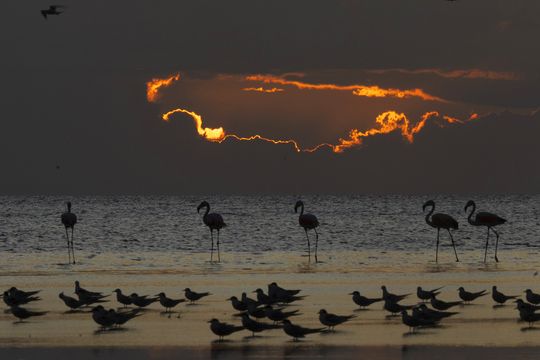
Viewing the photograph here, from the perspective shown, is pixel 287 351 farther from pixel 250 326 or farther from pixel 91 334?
pixel 91 334

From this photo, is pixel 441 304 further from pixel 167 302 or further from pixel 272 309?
pixel 167 302

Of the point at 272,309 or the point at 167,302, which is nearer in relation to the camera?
the point at 272,309

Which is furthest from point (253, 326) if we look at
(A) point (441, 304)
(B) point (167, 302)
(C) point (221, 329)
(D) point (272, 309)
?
(A) point (441, 304)

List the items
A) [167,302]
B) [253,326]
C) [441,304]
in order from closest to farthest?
[253,326]
[441,304]
[167,302]

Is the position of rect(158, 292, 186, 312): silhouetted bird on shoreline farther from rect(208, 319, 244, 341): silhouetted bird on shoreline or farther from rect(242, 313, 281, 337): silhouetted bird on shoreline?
rect(208, 319, 244, 341): silhouetted bird on shoreline

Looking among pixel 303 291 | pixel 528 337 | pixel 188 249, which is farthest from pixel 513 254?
pixel 528 337

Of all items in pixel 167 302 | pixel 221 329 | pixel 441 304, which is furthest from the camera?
pixel 167 302

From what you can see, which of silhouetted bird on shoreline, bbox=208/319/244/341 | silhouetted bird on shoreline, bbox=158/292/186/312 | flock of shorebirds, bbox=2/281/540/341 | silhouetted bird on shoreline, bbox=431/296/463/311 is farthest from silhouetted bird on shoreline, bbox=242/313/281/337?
silhouetted bird on shoreline, bbox=431/296/463/311

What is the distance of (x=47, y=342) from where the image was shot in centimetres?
1828

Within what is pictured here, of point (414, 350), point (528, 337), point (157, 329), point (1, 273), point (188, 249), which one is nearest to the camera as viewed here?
point (414, 350)

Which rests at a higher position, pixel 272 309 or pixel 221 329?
pixel 272 309

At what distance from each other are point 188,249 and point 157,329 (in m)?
28.1

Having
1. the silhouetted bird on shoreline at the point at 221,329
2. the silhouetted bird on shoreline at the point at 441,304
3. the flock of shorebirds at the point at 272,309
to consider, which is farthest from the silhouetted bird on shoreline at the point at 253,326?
the silhouetted bird on shoreline at the point at 441,304

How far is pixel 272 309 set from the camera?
1988cm
